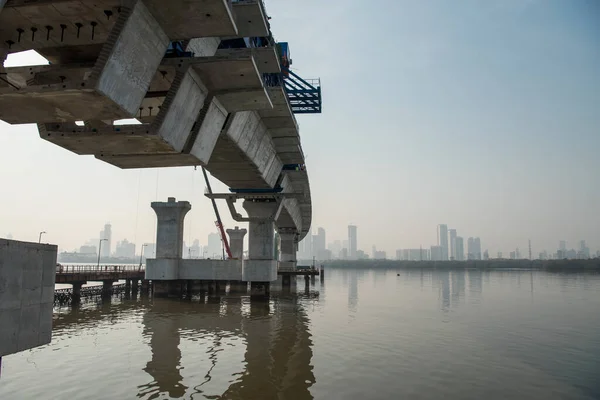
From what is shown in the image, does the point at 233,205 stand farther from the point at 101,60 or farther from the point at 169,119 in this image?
the point at 101,60

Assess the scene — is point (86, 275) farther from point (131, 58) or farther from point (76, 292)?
point (131, 58)

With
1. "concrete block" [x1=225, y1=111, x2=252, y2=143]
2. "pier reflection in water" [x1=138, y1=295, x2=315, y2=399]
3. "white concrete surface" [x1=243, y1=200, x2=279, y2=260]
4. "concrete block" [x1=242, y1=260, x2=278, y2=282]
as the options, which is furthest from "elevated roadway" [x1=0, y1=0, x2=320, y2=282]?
"concrete block" [x1=242, y1=260, x2=278, y2=282]

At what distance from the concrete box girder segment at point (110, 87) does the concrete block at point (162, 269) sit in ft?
97.3

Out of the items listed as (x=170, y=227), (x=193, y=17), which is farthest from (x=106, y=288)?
(x=193, y=17)

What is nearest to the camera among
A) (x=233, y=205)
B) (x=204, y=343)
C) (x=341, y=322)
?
(x=204, y=343)

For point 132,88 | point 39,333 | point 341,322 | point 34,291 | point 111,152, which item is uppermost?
point 132,88

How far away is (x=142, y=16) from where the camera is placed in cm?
1214

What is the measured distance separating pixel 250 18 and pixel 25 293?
11969 mm

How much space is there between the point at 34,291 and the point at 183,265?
33275mm

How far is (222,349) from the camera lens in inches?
803

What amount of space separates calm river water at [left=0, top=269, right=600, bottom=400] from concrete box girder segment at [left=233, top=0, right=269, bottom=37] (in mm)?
13517

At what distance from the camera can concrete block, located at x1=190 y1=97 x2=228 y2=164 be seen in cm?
1702

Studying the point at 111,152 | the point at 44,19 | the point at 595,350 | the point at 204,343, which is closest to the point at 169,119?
the point at 111,152

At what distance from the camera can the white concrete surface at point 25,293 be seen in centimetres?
924
